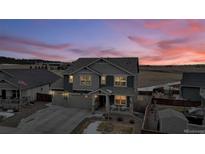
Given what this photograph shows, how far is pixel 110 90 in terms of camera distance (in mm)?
18828

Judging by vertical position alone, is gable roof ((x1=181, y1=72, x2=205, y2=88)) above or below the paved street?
above

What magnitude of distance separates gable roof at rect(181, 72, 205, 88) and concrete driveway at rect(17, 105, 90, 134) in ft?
49.9

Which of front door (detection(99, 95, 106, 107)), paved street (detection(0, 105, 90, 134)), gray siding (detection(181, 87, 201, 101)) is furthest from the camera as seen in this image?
gray siding (detection(181, 87, 201, 101))

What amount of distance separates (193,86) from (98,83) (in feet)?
44.6

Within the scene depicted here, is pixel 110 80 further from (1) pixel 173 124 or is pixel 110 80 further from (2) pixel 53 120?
(1) pixel 173 124

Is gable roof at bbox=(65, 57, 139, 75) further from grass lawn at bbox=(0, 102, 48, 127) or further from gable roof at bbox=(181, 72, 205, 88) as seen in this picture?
gable roof at bbox=(181, 72, 205, 88)

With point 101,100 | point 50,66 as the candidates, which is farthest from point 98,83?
point 50,66

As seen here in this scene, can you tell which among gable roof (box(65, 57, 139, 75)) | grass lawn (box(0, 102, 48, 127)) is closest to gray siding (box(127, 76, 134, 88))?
gable roof (box(65, 57, 139, 75))

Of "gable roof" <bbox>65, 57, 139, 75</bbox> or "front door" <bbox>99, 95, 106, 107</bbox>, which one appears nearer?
"gable roof" <bbox>65, 57, 139, 75</bbox>

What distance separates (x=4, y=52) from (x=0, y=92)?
9.11m

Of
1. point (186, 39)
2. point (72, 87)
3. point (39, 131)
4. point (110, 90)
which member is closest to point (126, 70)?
point (110, 90)

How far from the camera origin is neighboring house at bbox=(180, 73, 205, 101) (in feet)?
77.4

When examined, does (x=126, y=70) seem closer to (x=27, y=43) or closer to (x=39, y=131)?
(x=39, y=131)

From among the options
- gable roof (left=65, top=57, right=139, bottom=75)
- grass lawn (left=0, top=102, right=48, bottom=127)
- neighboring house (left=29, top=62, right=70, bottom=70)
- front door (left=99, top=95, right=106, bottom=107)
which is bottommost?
grass lawn (left=0, top=102, right=48, bottom=127)
